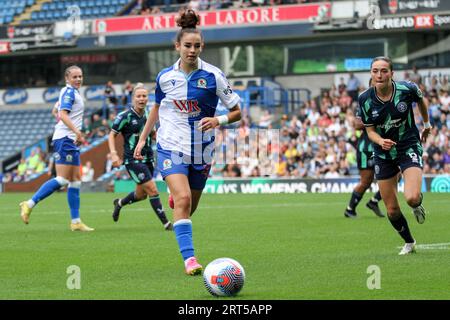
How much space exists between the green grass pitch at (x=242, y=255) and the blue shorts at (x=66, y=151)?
3.75 ft

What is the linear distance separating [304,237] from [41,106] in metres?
33.7

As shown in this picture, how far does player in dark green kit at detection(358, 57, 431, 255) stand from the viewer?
11.5 meters

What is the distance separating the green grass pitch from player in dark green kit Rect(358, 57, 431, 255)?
63cm

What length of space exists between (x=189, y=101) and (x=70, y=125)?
6046 millimetres

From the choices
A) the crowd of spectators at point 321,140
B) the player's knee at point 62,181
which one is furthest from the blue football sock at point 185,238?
the crowd of spectators at point 321,140

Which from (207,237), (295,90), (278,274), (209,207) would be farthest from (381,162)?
(295,90)

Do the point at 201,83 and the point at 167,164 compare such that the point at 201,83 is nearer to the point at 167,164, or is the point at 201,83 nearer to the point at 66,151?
the point at 167,164

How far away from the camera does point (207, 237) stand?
1487 centimetres

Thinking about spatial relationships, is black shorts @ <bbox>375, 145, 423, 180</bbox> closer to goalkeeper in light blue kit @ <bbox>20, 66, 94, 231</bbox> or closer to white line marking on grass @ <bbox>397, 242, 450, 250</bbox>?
white line marking on grass @ <bbox>397, 242, 450, 250</bbox>

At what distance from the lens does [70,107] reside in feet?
53.6

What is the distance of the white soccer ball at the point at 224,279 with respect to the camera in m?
8.48

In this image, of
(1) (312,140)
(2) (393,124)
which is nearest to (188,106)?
(2) (393,124)

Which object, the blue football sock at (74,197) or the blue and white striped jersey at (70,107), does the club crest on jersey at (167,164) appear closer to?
the blue and white striped jersey at (70,107)

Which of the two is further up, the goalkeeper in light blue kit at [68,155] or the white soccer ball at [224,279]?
the goalkeeper in light blue kit at [68,155]
